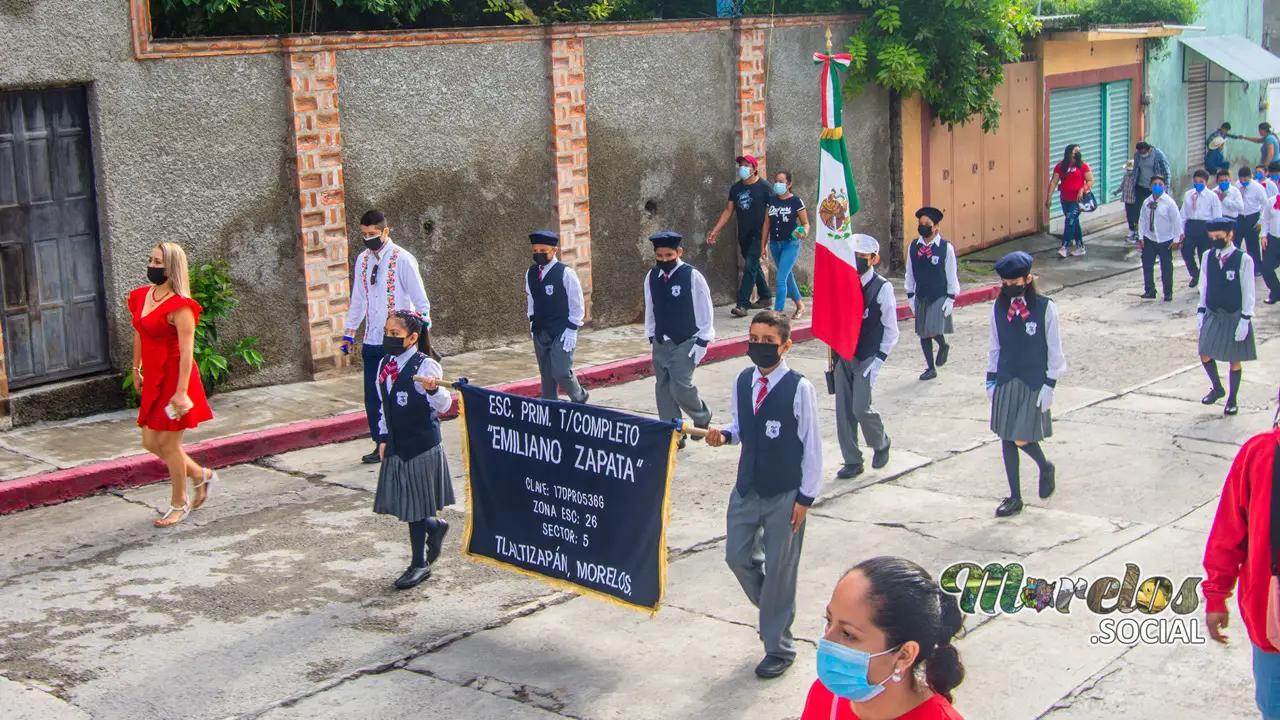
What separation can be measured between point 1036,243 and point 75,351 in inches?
610

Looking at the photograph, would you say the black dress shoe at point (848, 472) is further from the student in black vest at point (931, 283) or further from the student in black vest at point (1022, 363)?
the student in black vest at point (931, 283)

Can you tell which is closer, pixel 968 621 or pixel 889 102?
pixel 968 621

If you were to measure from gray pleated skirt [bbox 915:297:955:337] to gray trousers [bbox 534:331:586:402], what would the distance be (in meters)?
3.94

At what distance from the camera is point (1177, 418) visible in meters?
12.4

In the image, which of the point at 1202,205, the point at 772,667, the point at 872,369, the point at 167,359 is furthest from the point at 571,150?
the point at 772,667

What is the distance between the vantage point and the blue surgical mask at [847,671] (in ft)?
12.4

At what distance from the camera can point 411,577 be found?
8500 millimetres

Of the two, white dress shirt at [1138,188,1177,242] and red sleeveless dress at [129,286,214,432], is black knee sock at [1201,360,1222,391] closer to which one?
white dress shirt at [1138,188,1177,242]

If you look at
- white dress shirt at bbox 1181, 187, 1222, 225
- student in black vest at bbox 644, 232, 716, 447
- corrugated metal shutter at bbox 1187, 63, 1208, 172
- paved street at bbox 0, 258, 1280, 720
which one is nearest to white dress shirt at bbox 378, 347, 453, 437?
paved street at bbox 0, 258, 1280, 720

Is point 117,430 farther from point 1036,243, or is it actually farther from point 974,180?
point 1036,243

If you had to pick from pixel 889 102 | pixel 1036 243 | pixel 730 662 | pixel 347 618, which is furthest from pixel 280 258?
pixel 1036 243

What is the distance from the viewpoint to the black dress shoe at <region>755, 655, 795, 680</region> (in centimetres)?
715

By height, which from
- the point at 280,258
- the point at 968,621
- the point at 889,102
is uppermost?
the point at 889,102

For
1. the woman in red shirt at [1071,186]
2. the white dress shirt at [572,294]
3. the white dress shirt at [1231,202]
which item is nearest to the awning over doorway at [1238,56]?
the woman in red shirt at [1071,186]
